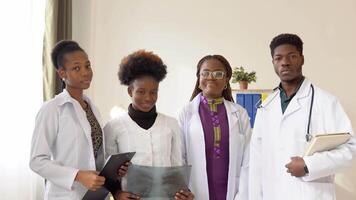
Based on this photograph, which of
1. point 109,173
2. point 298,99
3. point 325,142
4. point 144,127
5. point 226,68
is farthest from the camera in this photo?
point 226,68

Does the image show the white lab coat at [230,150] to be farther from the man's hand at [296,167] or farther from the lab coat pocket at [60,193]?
the lab coat pocket at [60,193]

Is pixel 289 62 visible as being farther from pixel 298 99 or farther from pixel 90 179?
pixel 90 179

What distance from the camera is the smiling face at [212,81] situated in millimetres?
2115

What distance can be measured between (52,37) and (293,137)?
2.65 meters

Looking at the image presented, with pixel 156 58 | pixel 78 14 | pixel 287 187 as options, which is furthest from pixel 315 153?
pixel 78 14

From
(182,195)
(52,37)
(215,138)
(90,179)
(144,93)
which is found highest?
(52,37)

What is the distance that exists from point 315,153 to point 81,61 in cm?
110

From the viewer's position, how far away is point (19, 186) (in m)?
3.30

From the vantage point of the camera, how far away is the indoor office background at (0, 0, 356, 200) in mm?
3934

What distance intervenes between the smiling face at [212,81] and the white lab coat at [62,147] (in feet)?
2.31

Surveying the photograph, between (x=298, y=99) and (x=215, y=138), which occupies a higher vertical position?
(x=298, y=99)

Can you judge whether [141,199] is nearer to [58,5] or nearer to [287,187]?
[287,187]

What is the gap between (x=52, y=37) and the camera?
3631 millimetres

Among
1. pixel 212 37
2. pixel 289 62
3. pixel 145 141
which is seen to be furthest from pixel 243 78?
pixel 145 141
